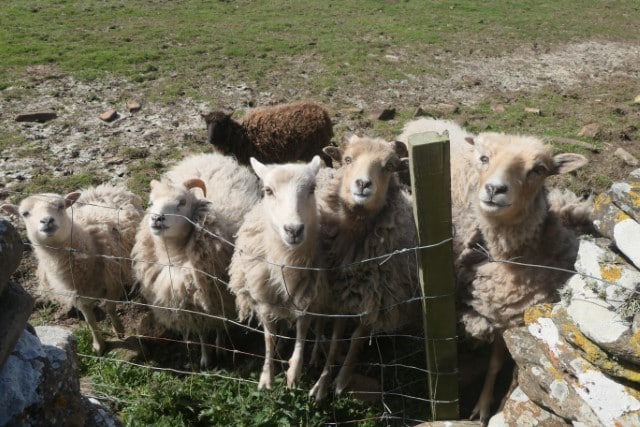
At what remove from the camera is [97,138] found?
8.18m

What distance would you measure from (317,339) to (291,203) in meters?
1.34

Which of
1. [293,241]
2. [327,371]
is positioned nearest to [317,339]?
[327,371]

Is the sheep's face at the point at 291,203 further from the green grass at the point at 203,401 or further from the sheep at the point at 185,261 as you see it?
the green grass at the point at 203,401

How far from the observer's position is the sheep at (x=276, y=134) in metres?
7.80

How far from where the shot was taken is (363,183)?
3.68m

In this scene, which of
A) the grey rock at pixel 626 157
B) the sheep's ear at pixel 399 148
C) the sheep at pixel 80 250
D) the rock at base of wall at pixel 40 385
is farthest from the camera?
the grey rock at pixel 626 157

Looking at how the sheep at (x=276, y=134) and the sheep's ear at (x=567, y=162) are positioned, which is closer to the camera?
the sheep's ear at (x=567, y=162)

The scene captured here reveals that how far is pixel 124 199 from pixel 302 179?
106 inches

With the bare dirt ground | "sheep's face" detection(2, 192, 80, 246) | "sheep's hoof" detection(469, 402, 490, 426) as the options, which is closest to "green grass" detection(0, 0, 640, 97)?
the bare dirt ground

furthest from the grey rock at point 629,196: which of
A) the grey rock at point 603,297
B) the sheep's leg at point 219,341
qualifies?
the sheep's leg at point 219,341

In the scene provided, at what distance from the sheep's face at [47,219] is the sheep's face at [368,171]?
2448 mm

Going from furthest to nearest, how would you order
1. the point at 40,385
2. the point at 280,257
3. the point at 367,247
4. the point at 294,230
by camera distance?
the point at 367,247 < the point at 280,257 < the point at 294,230 < the point at 40,385

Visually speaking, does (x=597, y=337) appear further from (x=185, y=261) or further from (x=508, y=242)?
(x=185, y=261)

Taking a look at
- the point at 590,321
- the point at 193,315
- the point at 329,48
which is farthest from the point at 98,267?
the point at 329,48
